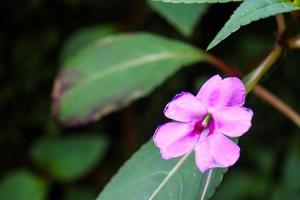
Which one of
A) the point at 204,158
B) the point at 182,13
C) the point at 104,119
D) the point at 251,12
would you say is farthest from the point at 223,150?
the point at 104,119

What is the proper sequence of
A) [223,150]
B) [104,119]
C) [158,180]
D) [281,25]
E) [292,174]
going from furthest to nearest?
[104,119] → [292,174] → [281,25] → [158,180] → [223,150]

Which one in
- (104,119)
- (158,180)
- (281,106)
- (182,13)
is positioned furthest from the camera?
(104,119)

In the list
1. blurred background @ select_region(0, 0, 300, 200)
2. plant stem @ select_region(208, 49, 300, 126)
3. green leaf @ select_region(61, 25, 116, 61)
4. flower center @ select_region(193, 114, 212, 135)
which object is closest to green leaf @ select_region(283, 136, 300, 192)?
blurred background @ select_region(0, 0, 300, 200)

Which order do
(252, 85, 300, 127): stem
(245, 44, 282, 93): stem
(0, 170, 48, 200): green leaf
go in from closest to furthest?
(245, 44, 282, 93): stem
(252, 85, 300, 127): stem
(0, 170, 48, 200): green leaf

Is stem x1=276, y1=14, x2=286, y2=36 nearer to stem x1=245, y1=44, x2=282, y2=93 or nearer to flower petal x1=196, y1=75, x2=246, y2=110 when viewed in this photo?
stem x1=245, y1=44, x2=282, y2=93

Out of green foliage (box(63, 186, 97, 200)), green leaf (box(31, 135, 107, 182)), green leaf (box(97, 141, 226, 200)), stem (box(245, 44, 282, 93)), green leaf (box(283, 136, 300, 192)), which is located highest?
stem (box(245, 44, 282, 93))

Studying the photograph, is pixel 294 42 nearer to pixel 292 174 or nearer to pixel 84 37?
pixel 292 174

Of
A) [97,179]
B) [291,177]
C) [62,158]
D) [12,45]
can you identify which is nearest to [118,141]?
[97,179]

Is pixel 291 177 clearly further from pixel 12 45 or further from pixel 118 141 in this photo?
pixel 12 45
